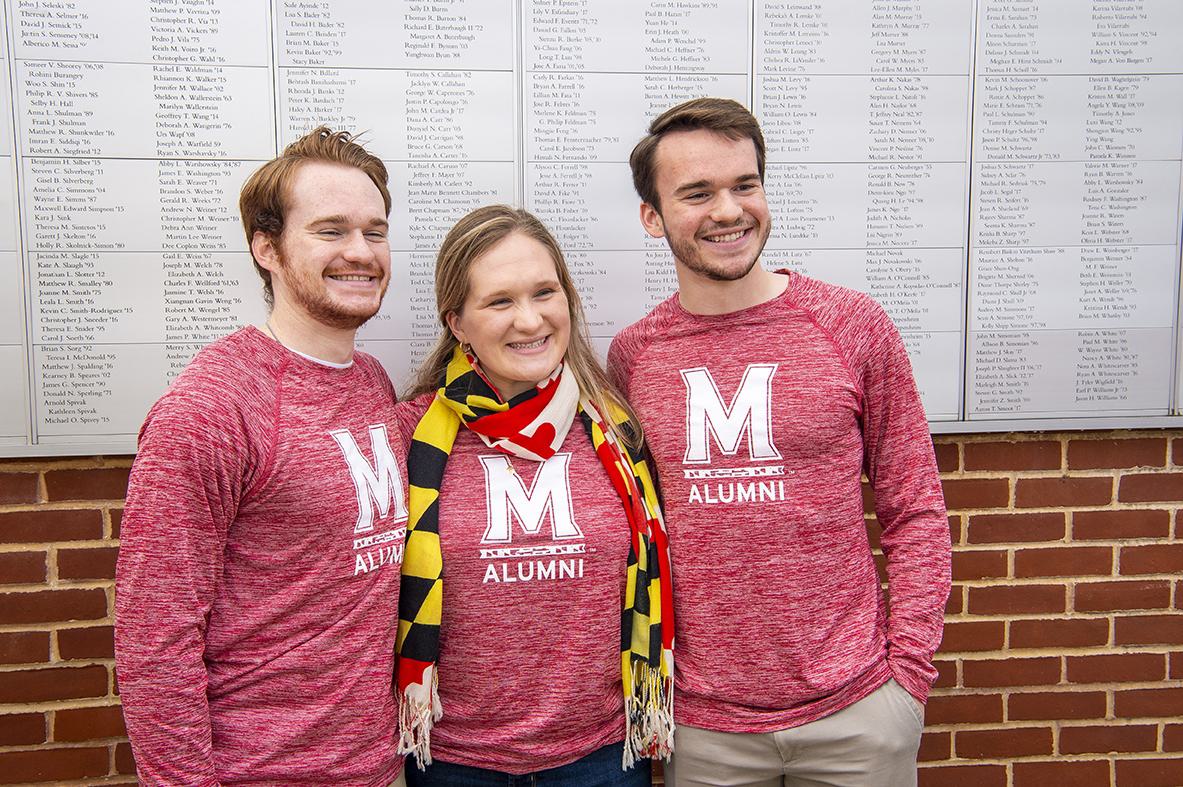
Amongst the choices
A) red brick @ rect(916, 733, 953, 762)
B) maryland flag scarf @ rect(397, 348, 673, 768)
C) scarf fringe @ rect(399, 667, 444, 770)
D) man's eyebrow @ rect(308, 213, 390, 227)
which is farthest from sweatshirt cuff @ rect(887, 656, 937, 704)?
man's eyebrow @ rect(308, 213, 390, 227)

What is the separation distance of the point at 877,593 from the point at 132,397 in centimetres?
200

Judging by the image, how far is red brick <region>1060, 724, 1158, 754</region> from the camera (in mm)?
Answer: 2506

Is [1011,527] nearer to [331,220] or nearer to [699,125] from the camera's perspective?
[699,125]

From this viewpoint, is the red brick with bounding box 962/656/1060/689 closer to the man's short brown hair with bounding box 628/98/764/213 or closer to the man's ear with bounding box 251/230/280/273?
the man's short brown hair with bounding box 628/98/764/213

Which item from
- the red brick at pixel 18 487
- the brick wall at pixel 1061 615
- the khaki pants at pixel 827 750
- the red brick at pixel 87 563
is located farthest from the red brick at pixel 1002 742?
the red brick at pixel 18 487

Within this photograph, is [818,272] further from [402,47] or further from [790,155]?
[402,47]

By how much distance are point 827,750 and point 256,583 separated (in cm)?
126

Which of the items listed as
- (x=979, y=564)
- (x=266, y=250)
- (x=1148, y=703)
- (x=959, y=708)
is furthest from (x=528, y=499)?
(x=1148, y=703)

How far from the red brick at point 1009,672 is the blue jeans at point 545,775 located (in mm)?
1270

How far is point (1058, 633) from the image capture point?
2.48m

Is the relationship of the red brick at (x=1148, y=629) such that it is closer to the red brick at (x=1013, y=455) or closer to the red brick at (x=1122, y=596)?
the red brick at (x=1122, y=596)

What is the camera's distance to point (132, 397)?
215 centimetres

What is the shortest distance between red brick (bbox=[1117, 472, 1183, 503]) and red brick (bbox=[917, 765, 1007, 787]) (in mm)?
945

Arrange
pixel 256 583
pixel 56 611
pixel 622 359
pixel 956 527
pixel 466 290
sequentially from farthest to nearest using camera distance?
1. pixel 956 527
2. pixel 56 611
3. pixel 622 359
4. pixel 466 290
5. pixel 256 583
